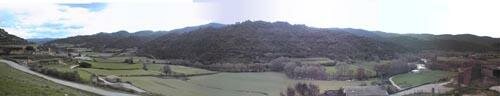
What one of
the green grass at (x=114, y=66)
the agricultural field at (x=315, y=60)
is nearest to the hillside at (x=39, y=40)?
the green grass at (x=114, y=66)

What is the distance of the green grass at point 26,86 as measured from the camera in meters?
15.6

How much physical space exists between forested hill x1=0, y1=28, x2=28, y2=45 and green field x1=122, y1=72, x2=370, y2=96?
26.6ft

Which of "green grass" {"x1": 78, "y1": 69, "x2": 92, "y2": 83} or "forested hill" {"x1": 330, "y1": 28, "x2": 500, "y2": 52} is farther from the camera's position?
"forested hill" {"x1": 330, "y1": 28, "x2": 500, "y2": 52}

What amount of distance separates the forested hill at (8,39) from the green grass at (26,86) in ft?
24.0

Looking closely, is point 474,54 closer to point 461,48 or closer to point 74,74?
point 461,48

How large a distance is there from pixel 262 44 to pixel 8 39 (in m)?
13.9

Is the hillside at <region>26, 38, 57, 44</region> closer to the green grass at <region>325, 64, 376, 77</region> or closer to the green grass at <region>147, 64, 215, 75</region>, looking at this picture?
the green grass at <region>147, 64, 215, 75</region>

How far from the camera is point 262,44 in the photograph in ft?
117

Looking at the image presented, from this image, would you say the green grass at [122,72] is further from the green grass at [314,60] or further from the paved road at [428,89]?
the green grass at [314,60]

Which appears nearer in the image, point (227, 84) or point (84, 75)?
point (84, 75)

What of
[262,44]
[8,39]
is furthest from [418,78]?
[8,39]

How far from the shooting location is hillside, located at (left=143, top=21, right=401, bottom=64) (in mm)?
27000

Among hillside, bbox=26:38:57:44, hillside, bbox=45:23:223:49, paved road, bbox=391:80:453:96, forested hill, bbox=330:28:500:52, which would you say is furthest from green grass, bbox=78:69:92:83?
forested hill, bbox=330:28:500:52

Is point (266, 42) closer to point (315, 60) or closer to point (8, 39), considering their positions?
point (315, 60)
